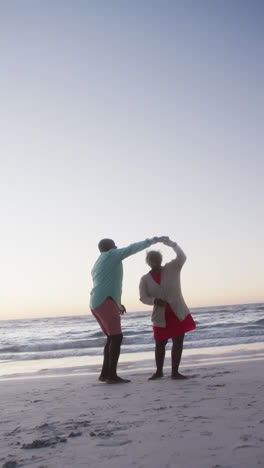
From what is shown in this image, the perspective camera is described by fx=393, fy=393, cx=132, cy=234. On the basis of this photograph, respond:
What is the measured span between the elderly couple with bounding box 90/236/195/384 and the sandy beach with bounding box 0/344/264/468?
0.59 m

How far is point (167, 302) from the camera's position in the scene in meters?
4.83

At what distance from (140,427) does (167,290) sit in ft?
7.73

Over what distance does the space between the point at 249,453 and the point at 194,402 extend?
1.31 meters

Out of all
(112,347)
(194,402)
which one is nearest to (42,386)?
(112,347)

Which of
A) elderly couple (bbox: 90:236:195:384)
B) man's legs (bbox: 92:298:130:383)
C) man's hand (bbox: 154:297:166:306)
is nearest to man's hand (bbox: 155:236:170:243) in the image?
elderly couple (bbox: 90:236:195:384)

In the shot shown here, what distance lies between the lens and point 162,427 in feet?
8.41

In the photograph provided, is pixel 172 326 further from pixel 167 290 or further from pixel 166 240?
pixel 166 240

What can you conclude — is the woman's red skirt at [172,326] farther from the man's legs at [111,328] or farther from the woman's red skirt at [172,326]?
the man's legs at [111,328]

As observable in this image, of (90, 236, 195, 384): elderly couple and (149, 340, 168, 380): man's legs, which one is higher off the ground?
(90, 236, 195, 384): elderly couple

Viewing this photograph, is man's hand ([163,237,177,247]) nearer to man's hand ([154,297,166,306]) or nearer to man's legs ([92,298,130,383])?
man's hand ([154,297,166,306])

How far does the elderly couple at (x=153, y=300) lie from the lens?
15.7 feet

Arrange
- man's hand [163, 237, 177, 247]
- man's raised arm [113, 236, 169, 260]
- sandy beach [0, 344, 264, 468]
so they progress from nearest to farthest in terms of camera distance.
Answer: sandy beach [0, 344, 264, 468] < man's raised arm [113, 236, 169, 260] < man's hand [163, 237, 177, 247]

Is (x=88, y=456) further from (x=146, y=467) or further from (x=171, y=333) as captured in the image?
(x=171, y=333)

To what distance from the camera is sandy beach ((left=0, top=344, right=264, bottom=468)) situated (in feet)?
6.69
